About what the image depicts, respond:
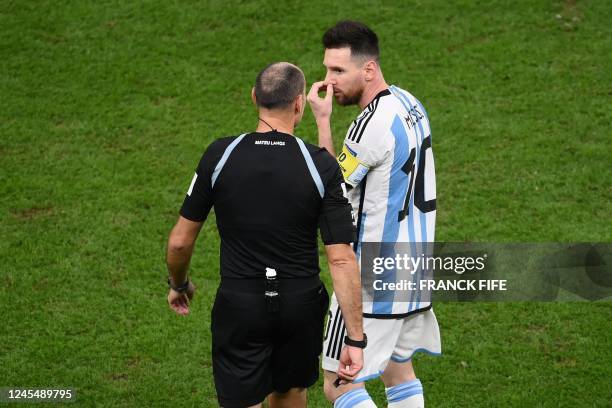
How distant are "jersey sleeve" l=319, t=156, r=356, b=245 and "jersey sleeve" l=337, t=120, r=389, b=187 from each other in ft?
1.38

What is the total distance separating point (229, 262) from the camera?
4.85 meters

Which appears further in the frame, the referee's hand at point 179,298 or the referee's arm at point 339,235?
the referee's hand at point 179,298

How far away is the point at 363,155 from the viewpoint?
516cm

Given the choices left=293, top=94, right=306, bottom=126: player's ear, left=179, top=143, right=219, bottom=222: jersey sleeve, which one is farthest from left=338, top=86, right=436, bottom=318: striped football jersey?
left=179, top=143, right=219, bottom=222: jersey sleeve

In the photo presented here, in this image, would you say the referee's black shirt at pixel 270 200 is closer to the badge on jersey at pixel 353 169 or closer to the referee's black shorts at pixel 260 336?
the referee's black shorts at pixel 260 336

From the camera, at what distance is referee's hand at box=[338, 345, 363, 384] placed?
4.86 m

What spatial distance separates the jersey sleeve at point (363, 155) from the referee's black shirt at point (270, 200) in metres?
0.42

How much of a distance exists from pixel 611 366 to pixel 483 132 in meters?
3.73

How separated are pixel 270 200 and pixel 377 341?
1.24 m

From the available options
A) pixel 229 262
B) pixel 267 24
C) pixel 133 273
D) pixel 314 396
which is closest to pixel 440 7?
pixel 267 24

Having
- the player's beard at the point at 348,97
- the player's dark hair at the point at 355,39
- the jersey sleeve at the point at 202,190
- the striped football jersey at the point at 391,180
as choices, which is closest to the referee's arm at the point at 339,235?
the striped football jersey at the point at 391,180

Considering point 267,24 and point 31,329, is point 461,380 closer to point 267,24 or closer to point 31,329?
point 31,329

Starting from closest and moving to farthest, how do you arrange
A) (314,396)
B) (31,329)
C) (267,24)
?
(314,396)
(31,329)
(267,24)

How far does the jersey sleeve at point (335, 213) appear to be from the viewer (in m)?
4.72
